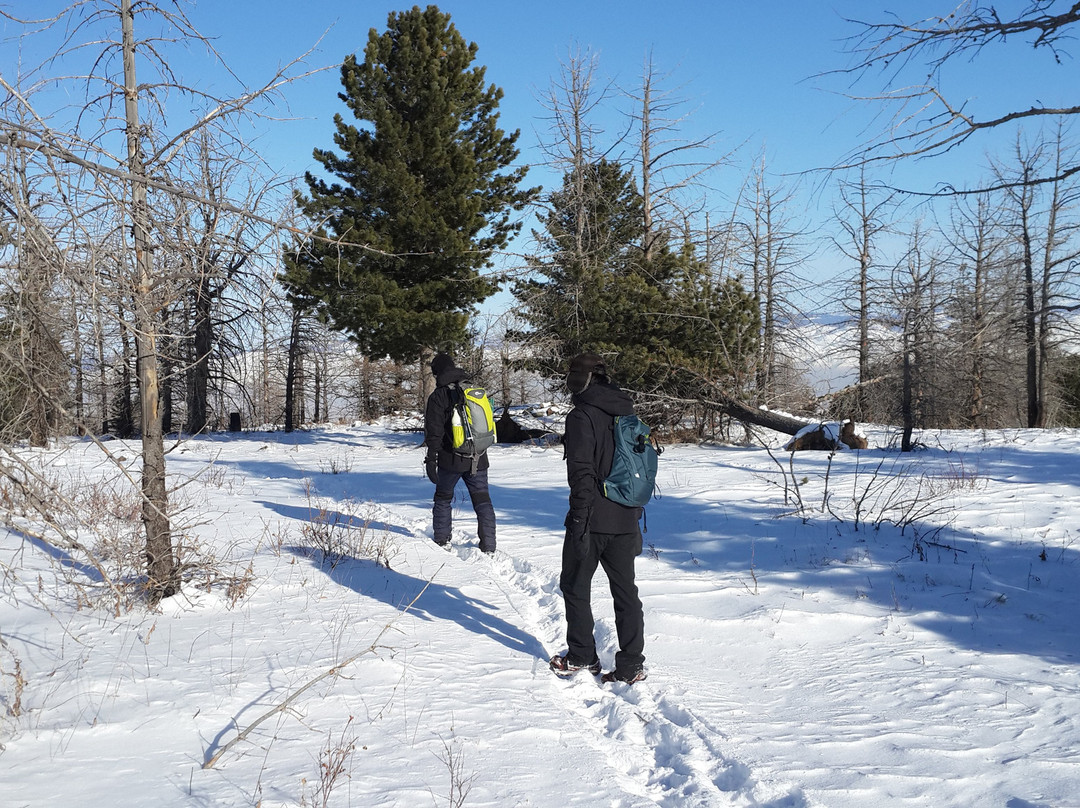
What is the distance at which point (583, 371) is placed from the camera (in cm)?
475

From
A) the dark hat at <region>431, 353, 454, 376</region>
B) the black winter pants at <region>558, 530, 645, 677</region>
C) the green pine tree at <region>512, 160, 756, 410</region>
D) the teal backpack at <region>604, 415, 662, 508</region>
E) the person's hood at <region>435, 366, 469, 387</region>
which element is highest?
the green pine tree at <region>512, 160, 756, 410</region>

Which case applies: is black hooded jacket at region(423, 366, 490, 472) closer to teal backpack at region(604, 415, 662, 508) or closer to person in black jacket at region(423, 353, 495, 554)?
person in black jacket at region(423, 353, 495, 554)

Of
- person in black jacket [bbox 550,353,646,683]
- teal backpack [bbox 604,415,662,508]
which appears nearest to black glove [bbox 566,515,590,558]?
person in black jacket [bbox 550,353,646,683]

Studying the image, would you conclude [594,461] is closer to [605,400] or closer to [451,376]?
[605,400]

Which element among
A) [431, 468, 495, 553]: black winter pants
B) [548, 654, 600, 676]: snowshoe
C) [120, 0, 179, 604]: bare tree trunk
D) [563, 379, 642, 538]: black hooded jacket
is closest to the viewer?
[120, 0, 179, 604]: bare tree trunk

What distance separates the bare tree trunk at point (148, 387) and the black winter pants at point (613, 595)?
2559mm

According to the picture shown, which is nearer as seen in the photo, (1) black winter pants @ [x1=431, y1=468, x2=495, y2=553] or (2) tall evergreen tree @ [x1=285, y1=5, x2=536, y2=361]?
(1) black winter pants @ [x1=431, y1=468, x2=495, y2=553]

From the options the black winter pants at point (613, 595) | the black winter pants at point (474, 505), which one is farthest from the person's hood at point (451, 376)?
the black winter pants at point (613, 595)

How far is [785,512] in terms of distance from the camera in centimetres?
880

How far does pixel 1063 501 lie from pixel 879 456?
17.1 ft

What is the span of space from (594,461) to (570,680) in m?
1.41

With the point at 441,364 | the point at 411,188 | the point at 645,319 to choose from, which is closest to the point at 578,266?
the point at 645,319

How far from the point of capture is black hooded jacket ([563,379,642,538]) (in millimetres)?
4570

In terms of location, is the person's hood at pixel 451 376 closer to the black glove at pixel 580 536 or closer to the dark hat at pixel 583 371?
the dark hat at pixel 583 371
